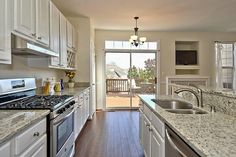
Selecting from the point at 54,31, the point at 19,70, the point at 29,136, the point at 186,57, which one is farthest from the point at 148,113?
the point at 186,57

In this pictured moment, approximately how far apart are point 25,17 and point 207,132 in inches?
77.5

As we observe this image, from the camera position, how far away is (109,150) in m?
3.44

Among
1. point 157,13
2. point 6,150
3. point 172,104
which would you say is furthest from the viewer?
point 157,13

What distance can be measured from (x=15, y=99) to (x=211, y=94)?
2.19m

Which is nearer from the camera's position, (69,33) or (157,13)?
(69,33)

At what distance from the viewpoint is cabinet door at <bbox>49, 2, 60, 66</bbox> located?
10.5 feet

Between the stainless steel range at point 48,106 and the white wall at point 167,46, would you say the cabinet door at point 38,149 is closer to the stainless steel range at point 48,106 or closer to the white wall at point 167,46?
the stainless steel range at point 48,106

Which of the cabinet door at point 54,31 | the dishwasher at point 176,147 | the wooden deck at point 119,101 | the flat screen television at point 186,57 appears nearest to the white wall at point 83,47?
the cabinet door at point 54,31

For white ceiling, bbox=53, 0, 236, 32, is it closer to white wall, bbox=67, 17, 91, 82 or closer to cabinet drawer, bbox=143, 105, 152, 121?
white wall, bbox=67, 17, 91, 82

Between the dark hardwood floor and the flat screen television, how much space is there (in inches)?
117

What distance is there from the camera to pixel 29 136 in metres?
1.49

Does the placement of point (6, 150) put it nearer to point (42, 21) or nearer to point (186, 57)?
point (42, 21)

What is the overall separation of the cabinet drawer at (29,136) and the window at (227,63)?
7.35m

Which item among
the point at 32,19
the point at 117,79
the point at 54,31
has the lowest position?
the point at 117,79
